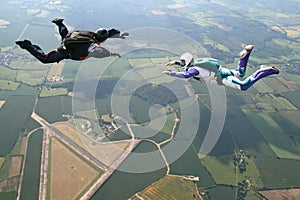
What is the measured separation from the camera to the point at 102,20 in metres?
98.5

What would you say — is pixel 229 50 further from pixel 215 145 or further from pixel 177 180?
pixel 177 180

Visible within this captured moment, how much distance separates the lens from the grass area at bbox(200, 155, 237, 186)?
34.0 m

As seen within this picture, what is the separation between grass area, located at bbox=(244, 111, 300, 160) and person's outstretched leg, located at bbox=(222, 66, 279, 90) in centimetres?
3335

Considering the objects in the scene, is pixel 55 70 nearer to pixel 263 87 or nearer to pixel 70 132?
pixel 70 132

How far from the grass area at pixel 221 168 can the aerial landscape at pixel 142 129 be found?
0.48ft

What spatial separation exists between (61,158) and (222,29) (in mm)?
76671

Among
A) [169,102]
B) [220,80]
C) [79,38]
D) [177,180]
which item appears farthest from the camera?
Answer: [169,102]

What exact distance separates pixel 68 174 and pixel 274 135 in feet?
96.5

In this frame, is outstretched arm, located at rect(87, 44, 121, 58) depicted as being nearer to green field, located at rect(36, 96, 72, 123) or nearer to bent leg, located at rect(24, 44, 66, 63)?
bent leg, located at rect(24, 44, 66, 63)

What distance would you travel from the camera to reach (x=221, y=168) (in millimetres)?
35781

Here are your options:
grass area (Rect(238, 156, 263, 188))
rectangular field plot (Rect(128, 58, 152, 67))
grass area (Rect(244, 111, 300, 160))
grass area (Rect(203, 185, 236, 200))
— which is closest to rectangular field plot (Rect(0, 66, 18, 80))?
rectangular field plot (Rect(128, 58, 152, 67))

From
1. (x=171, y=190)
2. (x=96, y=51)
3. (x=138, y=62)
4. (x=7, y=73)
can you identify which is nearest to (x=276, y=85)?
(x=138, y=62)

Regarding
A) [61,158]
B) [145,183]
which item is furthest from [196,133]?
[61,158]

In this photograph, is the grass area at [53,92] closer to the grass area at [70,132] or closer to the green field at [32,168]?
the grass area at [70,132]
